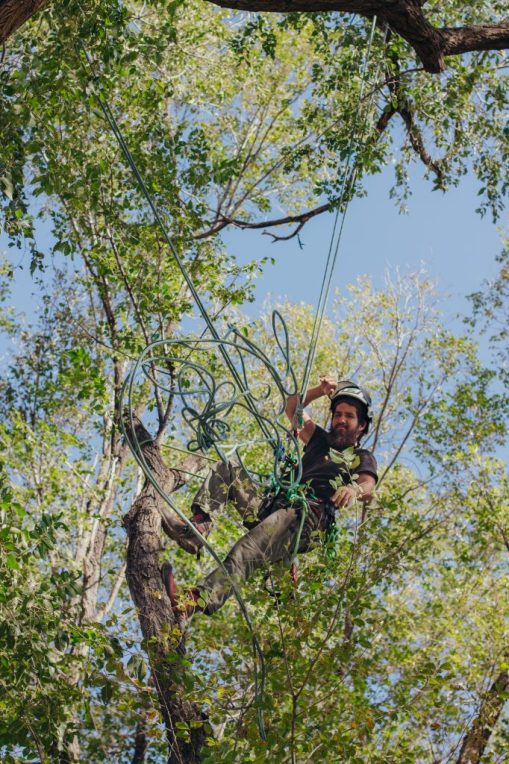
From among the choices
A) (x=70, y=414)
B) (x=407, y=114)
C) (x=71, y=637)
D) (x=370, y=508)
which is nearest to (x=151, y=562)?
(x=71, y=637)

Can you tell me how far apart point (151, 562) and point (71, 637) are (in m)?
0.86

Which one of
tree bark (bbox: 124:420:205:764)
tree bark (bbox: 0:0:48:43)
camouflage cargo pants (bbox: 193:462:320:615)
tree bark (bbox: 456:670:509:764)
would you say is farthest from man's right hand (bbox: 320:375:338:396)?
tree bark (bbox: 0:0:48:43)

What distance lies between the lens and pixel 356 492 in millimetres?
5332

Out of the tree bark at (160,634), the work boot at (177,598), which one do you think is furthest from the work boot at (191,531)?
the work boot at (177,598)

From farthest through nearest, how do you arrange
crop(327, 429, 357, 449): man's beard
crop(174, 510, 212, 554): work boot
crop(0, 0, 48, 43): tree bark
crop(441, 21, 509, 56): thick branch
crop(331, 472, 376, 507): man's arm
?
crop(327, 429, 357, 449): man's beard
crop(441, 21, 509, 56): thick branch
crop(174, 510, 212, 554): work boot
crop(331, 472, 376, 507): man's arm
crop(0, 0, 48, 43): tree bark

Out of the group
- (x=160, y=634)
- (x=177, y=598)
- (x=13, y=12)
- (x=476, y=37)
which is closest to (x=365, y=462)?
(x=177, y=598)

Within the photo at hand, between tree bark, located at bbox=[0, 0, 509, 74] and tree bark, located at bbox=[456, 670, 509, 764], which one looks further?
tree bark, located at bbox=[456, 670, 509, 764]

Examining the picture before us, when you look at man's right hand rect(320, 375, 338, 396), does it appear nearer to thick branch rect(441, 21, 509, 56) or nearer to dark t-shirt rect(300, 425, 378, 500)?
dark t-shirt rect(300, 425, 378, 500)

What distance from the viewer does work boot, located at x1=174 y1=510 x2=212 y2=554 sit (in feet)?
19.5

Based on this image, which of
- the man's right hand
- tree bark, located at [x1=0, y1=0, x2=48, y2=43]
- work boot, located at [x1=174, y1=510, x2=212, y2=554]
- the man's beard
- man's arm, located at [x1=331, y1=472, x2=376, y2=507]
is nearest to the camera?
tree bark, located at [x1=0, y1=0, x2=48, y2=43]

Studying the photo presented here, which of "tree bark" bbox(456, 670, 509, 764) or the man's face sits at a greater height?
the man's face

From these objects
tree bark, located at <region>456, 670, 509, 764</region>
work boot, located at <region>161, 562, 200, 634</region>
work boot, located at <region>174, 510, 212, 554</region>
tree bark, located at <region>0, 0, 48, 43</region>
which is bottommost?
tree bark, located at <region>456, 670, 509, 764</region>

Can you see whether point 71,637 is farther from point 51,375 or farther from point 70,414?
point 70,414

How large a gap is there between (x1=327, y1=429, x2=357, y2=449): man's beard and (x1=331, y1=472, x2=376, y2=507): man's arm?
17.0 inches
